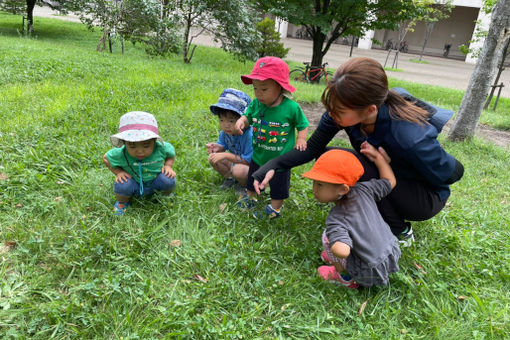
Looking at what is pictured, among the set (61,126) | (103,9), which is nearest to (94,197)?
(61,126)

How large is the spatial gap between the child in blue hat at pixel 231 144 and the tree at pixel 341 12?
27.6 ft

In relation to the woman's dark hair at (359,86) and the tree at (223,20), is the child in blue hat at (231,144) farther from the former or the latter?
the tree at (223,20)

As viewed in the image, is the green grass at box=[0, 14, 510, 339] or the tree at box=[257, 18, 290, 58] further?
the tree at box=[257, 18, 290, 58]

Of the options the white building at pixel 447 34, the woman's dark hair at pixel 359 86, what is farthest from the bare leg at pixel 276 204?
the white building at pixel 447 34

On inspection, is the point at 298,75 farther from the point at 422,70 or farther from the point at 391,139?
the point at 422,70

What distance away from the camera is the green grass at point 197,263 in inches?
77.7

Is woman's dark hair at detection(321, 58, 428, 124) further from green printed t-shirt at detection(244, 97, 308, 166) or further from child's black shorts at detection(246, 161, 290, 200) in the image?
child's black shorts at detection(246, 161, 290, 200)

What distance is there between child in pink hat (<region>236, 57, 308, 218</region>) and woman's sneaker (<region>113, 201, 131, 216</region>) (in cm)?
96

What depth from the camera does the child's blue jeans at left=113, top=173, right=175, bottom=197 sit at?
2786mm

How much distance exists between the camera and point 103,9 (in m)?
11.1

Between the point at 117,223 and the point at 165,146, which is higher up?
the point at 165,146

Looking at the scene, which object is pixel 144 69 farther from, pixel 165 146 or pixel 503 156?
pixel 503 156

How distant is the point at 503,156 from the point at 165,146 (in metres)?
4.98

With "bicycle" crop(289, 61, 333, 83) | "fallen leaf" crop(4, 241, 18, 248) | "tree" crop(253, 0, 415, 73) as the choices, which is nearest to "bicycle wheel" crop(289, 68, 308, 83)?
"bicycle" crop(289, 61, 333, 83)
